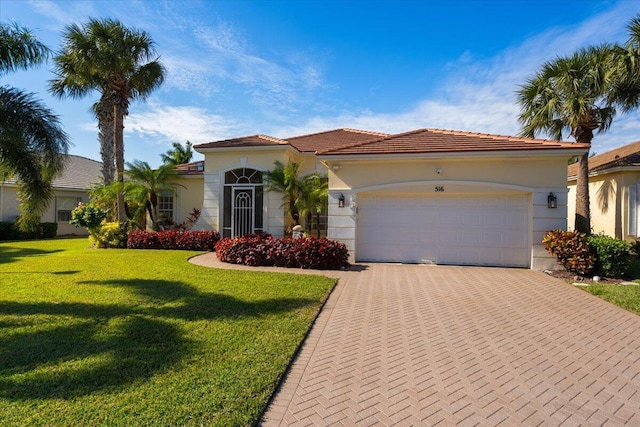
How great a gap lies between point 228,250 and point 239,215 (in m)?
4.39

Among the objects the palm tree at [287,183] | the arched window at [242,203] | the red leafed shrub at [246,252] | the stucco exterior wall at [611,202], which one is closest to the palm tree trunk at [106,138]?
the arched window at [242,203]

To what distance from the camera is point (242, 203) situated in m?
16.5

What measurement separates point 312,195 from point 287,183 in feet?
4.57

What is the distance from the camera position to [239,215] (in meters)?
16.6

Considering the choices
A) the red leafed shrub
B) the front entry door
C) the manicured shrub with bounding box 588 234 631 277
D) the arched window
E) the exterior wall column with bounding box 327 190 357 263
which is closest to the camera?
the manicured shrub with bounding box 588 234 631 277

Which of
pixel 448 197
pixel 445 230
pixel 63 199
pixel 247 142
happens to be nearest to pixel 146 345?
pixel 445 230

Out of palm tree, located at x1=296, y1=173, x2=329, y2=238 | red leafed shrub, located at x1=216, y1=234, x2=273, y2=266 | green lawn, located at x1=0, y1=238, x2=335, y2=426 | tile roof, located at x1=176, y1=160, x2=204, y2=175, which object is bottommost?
green lawn, located at x1=0, y1=238, x2=335, y2=426

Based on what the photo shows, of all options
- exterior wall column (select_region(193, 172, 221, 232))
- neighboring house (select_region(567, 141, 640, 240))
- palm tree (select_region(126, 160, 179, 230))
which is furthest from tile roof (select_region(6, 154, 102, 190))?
neighboring house (select_region(567, 141, 640, 240))

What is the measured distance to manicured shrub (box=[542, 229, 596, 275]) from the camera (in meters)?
10.2

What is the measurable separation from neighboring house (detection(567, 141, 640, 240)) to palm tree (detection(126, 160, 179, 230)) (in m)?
20.0

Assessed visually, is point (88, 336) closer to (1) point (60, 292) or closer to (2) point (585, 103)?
(1) point (60, 292)

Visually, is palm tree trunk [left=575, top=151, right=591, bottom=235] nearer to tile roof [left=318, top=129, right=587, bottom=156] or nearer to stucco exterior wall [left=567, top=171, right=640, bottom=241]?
stucco exterior wall [left=567, top=171, right=640, bottom=241]

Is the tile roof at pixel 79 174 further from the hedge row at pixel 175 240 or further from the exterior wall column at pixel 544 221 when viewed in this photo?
the exterior wall column at pixel 544 221

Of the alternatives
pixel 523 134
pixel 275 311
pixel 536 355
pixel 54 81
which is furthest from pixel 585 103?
pixel 54 81
